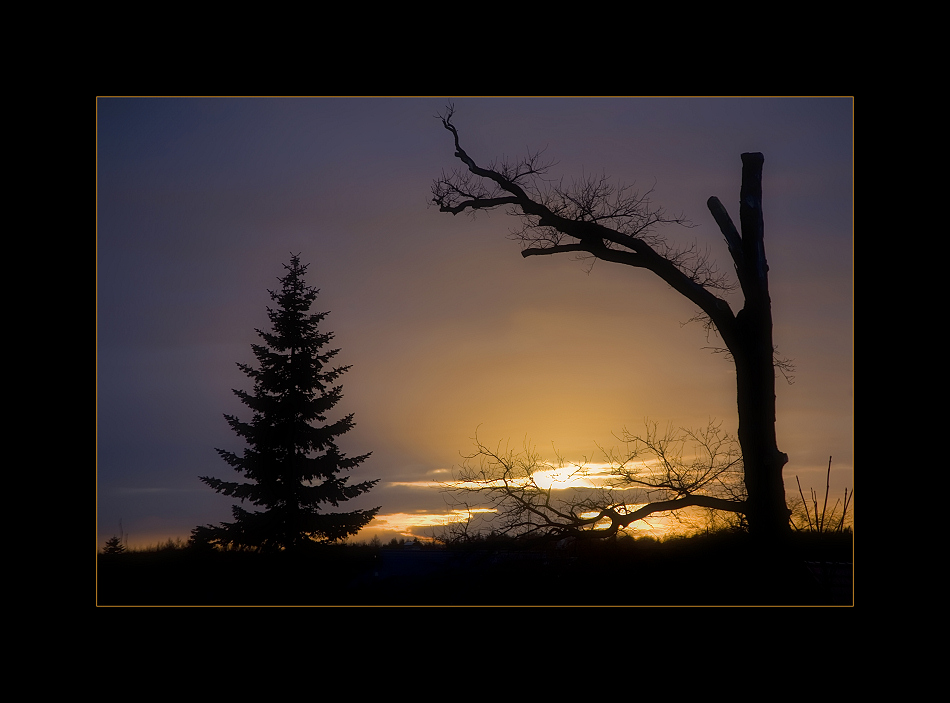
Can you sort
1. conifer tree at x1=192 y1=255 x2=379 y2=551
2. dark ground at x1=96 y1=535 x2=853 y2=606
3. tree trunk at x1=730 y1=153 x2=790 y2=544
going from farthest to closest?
conifer tree at x1=192 y1=255 x2=379 y2=551 → tree trunk at x1=730 y1=153 x2=790 y2=544 → dark ground at x1=96 y1=535 x2=853 y2=606

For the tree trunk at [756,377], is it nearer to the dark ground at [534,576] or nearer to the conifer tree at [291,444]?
the dark ground at [534,576]

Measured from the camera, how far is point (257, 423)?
49.1ft

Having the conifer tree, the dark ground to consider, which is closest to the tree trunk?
the dark ground

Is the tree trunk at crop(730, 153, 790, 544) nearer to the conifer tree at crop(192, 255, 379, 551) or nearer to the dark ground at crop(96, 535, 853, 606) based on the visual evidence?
the dark ground at crop(96, 535, 853, 606)

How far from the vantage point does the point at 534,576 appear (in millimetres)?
7746

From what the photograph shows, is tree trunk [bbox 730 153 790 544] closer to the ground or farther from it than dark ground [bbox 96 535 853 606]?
farther from it

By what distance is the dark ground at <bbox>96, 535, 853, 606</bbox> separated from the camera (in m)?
7.30

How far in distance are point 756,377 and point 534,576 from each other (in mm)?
3832

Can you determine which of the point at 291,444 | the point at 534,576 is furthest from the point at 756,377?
the point at 291,444

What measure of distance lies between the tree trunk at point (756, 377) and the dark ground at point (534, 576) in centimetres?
46

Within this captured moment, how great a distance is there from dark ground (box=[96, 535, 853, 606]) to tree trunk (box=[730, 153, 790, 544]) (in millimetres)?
464

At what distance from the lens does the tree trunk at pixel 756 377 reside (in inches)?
336

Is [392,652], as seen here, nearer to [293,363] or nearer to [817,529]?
[817,529]
